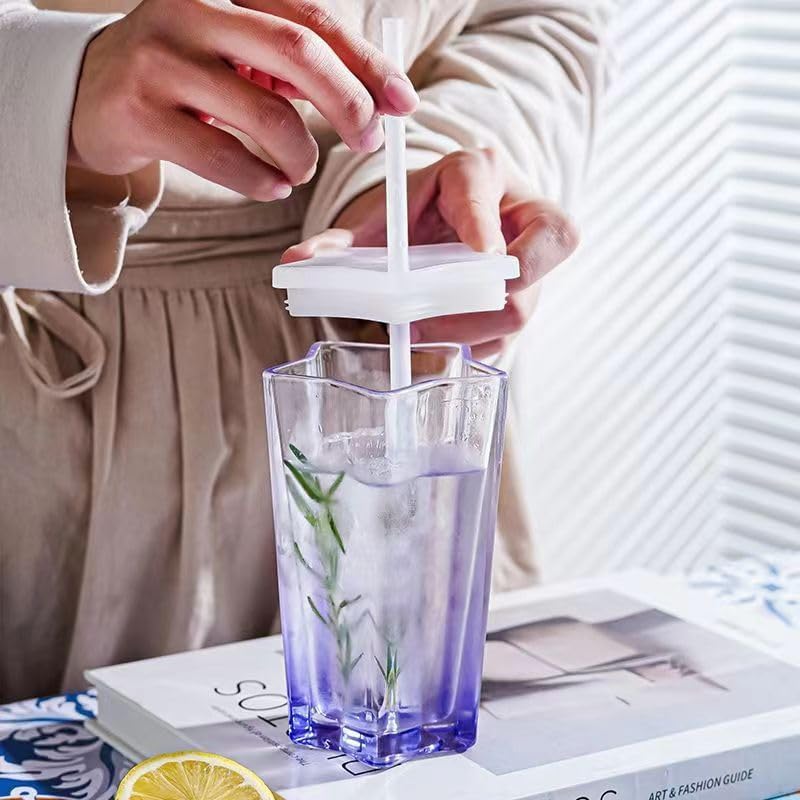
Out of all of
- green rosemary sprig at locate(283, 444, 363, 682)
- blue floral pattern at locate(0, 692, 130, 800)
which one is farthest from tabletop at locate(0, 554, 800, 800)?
green rosemary sprig at locate(283, 444, 363, 682)

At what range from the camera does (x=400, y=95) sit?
487 millimetres

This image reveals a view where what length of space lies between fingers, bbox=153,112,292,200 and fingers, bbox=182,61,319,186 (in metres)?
0.01

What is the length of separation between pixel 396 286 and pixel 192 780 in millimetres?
194

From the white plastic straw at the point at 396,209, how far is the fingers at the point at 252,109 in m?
0.03

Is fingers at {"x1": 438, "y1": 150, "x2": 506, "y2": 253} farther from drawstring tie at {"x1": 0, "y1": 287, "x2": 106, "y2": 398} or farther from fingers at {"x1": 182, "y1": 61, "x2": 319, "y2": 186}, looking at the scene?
drawstring tie at {"x1": 0, "y1": 287, "x2": 106, "y2": 398}

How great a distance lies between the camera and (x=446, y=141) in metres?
A: 0.79

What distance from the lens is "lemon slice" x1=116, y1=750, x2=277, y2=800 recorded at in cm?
47

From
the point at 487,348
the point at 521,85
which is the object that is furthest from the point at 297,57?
the point at 521,85

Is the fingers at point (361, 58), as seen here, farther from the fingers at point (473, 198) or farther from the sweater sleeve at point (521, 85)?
the sweater sleeve at point (521, 85)

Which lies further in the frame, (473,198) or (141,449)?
(141,449)

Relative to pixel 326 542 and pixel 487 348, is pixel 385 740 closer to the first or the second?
pixel 326 542

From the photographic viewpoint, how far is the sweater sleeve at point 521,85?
32.3 inches

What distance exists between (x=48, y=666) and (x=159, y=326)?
0.72ft

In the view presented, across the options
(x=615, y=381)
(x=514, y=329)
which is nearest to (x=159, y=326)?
(x=514, y=329)
